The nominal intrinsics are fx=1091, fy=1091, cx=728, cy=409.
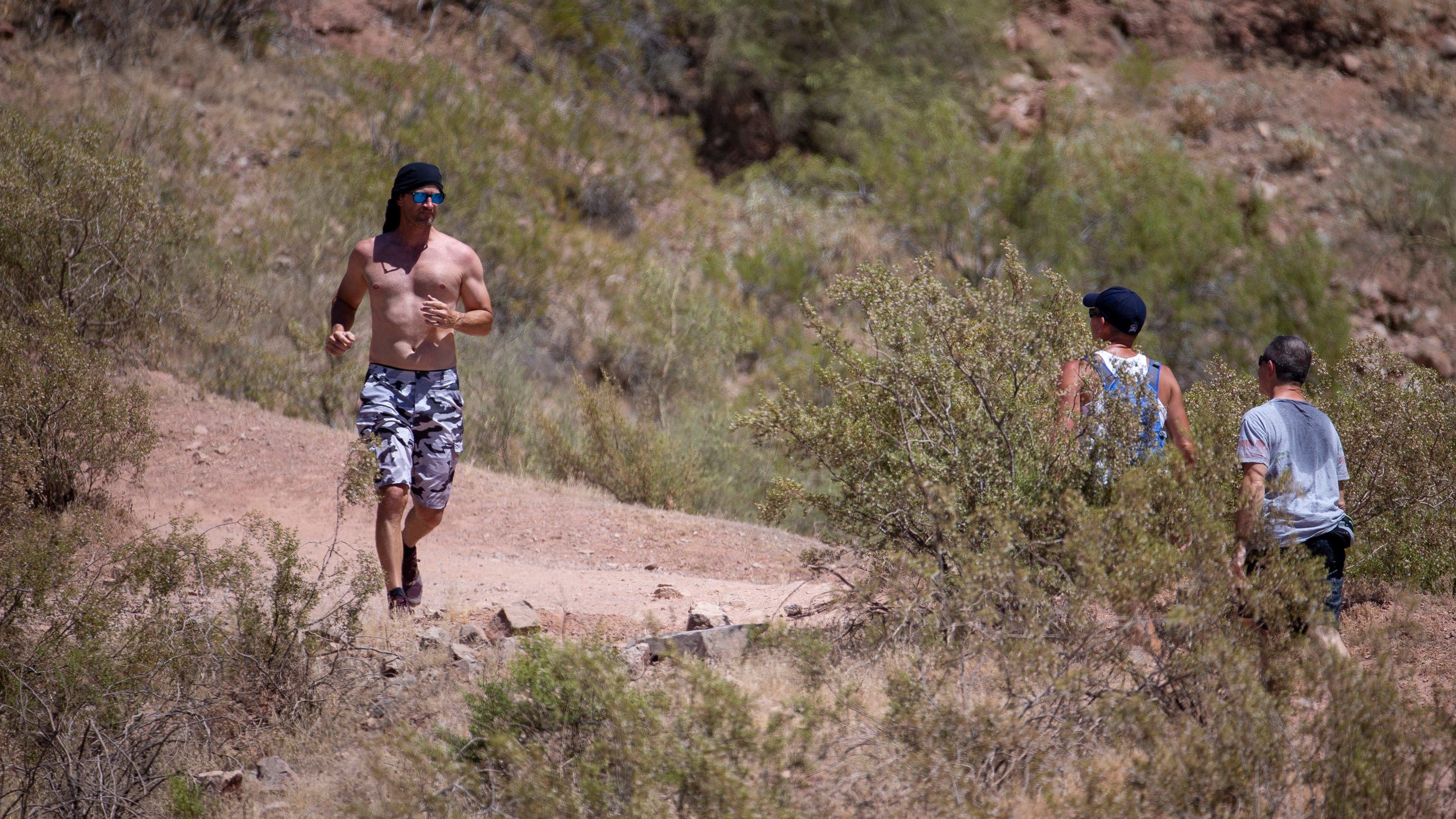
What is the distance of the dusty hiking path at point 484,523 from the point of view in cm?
598

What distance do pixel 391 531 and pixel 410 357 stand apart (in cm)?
80

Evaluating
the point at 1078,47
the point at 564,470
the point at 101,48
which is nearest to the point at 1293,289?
the point at 1078,47

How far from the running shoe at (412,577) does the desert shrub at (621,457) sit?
3.86 meters

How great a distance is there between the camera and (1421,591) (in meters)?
5.45

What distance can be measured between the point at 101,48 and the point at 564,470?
9890 millimetres

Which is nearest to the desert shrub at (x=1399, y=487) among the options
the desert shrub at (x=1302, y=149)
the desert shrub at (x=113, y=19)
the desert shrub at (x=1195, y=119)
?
the desert shrub at (x=113, y=19)

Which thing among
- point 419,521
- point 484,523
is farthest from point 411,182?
point 484,523

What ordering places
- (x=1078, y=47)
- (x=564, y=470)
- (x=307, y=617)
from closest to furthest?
1. (x=307, y=617)
2. (x=564, y=470)
3. (x=1078, y=47)

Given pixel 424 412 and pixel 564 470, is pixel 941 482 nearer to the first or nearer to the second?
pixel 424 412

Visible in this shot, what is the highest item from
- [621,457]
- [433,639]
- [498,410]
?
[433,639]

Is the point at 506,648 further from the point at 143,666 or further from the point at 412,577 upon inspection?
the point at 143,666

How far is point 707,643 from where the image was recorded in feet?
15.0

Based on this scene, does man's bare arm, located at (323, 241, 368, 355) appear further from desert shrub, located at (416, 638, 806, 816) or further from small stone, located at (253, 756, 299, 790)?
desert shrub, located at (416, 638, 806, 816)

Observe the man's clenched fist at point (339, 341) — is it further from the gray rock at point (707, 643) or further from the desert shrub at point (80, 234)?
the desert shrub at point (80, 234)
